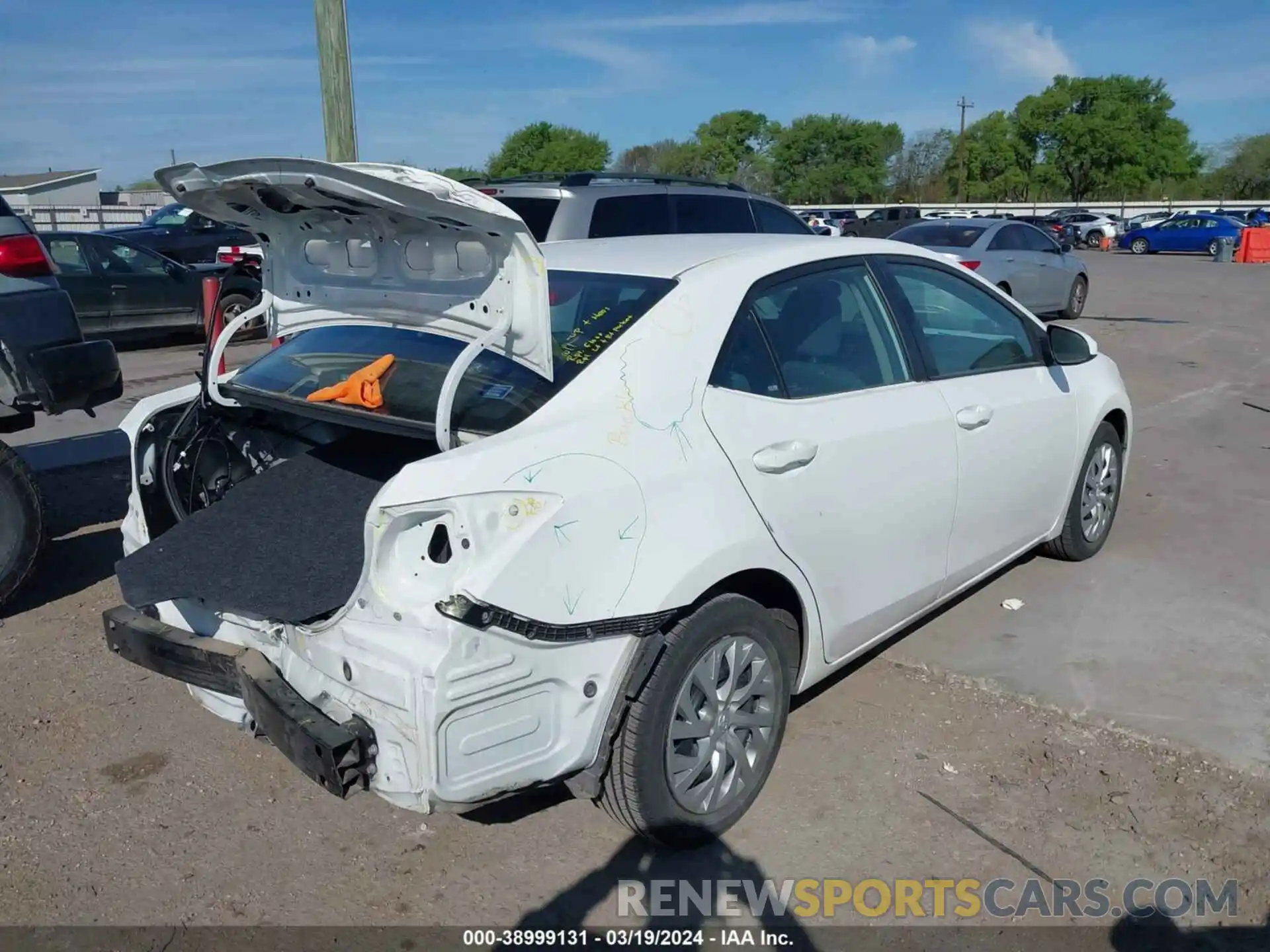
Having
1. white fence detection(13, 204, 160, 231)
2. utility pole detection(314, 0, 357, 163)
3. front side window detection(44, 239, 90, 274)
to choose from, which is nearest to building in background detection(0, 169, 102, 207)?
white fence detection(13, 204, 160, 231)

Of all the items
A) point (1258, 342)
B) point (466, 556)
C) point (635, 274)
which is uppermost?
point (635, 274)

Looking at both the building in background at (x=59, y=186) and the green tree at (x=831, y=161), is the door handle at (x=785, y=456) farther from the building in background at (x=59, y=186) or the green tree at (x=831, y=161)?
the green tree at (x=831, y=161)

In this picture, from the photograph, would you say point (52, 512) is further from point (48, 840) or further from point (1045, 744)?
point (1045, 744)

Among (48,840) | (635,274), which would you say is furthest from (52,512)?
(635,274)

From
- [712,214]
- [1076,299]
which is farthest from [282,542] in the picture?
[1076,299]

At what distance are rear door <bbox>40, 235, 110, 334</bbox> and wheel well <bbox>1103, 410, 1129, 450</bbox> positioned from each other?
39.2 feet

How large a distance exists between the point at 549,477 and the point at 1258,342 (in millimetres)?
14119

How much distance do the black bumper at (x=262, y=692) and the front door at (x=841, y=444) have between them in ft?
4.27

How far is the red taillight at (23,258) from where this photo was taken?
5164 millimetres

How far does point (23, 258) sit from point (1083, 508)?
211 inches

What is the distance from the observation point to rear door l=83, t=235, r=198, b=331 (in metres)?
13.4

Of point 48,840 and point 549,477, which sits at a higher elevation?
point 549,477

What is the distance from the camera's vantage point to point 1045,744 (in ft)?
12.4

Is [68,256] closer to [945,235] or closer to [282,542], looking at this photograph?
[945,235]
